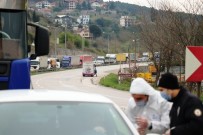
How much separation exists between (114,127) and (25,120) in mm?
814

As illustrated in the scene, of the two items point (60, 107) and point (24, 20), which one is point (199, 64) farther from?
point (60, 107)

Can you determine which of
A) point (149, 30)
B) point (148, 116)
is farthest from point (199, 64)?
point (149, 30)

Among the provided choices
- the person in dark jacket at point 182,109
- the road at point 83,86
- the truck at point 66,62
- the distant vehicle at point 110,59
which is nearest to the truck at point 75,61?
the truck at point 66,62

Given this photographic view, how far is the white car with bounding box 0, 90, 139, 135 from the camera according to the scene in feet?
18.3

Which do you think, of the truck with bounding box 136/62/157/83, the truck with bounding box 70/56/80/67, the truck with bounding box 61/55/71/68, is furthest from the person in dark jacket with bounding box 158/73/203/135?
the truck with bounding box 70/56/80/67

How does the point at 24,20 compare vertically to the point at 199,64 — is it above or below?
above

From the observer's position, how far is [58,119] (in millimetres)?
5660

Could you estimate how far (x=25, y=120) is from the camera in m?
5.67

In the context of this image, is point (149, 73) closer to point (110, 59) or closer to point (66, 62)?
point (66, 62)

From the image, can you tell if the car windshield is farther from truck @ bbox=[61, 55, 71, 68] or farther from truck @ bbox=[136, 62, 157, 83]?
truck @ bbox=[61, 55, 71, 68]

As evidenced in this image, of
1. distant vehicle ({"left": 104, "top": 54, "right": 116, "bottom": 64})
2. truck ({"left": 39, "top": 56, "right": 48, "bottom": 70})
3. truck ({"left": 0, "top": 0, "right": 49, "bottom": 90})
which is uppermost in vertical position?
truck ({"left": 0, "top": 0, "right": 49, "bottom": 90})

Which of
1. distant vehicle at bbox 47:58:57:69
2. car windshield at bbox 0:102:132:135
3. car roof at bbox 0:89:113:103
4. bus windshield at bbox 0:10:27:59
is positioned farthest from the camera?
distant vehicle at bbox 47:58:57:69

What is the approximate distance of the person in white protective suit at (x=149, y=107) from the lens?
650 cm

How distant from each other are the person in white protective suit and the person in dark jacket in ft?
0.42
